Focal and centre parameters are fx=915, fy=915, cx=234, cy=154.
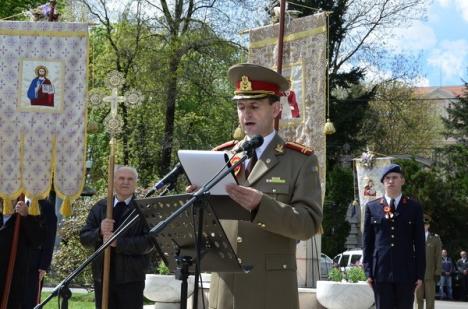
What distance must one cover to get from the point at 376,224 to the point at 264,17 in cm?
2093

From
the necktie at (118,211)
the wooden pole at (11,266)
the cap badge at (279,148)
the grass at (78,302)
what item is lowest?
the grass at (78,302)

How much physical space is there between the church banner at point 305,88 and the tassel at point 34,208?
5405 mm

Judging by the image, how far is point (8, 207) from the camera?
9609 millimetres

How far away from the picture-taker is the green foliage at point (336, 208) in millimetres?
38500

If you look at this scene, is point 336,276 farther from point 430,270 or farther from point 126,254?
point 126,254

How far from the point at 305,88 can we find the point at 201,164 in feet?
32.6

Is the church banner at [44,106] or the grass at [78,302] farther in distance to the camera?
the grass at [78,302]

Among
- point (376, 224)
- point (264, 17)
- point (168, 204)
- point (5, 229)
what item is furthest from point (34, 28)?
point (264, 17)

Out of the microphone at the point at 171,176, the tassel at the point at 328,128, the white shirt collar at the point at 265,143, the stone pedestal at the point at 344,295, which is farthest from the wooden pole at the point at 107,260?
the tassel at the point at 328,128

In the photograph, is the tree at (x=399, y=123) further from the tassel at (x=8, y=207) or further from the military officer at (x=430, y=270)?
the tassel at (x=8, y=207)

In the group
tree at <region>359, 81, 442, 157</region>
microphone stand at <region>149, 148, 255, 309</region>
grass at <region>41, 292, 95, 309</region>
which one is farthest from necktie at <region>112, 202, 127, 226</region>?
tree at <region>359, 81, 442, 157</region>

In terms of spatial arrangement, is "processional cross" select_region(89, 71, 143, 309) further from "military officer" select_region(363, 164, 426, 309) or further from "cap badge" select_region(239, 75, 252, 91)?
"cap badge" select_region(239, 75, 252, 91)

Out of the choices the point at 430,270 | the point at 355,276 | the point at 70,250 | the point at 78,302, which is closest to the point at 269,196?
the point at 355,276

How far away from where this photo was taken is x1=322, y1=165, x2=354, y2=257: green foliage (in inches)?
1516
